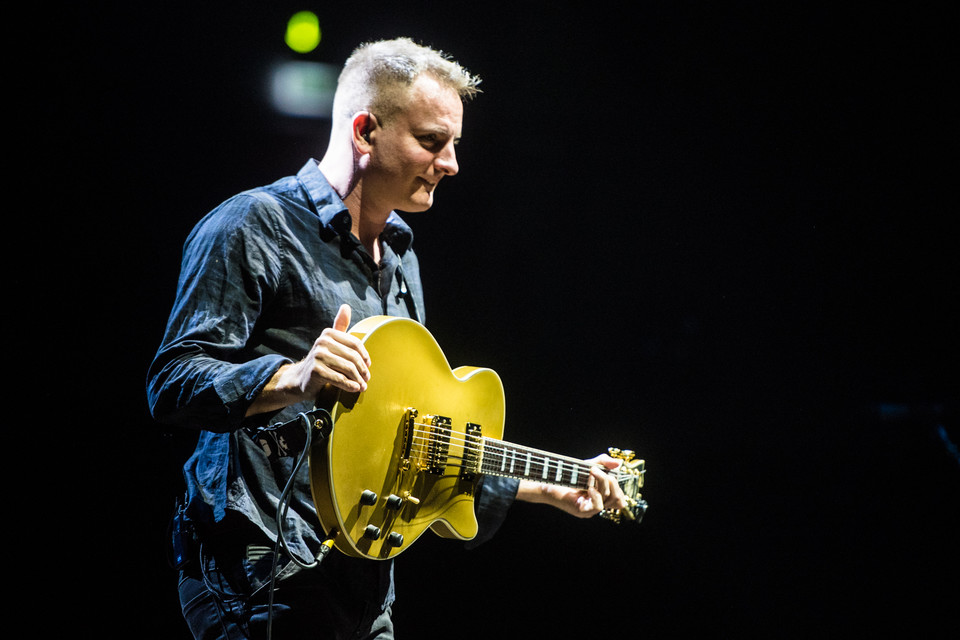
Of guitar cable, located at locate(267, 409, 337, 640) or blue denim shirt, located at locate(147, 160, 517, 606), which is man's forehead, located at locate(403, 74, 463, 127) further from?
guitar cable, located at locate(267, 409, 337, 640)

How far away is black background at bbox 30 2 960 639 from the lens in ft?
11.4

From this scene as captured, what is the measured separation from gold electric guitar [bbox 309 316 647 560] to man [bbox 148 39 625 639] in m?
0.11

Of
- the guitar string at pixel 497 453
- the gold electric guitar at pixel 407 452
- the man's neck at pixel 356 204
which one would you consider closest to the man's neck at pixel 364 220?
the man's neck at pixel 356 204

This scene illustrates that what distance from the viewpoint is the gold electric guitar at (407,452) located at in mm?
1509

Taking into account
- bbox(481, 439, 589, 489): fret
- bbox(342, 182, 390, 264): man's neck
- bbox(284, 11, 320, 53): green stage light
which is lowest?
bbox(481, 439, 589, 489): fret

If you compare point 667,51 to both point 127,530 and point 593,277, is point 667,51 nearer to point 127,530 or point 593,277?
point 593,277

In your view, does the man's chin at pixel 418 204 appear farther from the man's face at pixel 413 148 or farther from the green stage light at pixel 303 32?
the green stage light at pixel 303 32

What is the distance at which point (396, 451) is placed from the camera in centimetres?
170

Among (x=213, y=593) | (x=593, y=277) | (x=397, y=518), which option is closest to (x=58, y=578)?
(x=213, y=593)

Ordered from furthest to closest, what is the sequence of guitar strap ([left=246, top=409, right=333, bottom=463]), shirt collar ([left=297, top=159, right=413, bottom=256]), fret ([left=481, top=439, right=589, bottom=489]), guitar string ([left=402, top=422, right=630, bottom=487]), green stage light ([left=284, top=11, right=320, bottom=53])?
green stage light ([left=284, top=11, right=320, bottom=53]), fret ([left=481, top=439, right=589, bottom=489]), shirt collar ([left=297, top=159, right=413, bottom=256]), guitar string ([left=402, top=422, right=630, bottom=487]), guitar strap ([left=246, top=409, right=333, bottom=463])

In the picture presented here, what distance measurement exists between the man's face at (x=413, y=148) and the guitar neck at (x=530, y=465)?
2.61ft

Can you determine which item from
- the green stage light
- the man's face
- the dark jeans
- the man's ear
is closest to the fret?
the dark jeans

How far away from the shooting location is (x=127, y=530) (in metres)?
2.57

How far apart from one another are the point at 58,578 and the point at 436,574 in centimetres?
161
